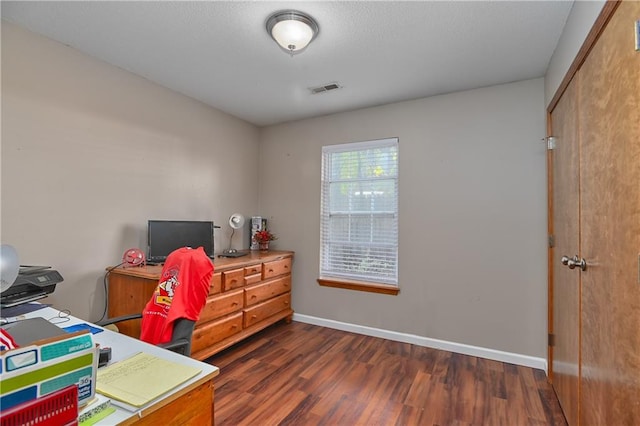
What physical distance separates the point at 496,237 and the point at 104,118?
352cm

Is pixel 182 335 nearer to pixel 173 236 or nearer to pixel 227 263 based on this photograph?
pixel 227 263

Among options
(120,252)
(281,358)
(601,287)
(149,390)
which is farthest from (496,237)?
(120,252)

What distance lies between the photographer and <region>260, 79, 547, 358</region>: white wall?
2.63 meters

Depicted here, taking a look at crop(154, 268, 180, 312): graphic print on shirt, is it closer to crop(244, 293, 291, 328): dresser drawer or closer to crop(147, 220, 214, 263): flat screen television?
crop(147, 220, 214, 263): flat screen television

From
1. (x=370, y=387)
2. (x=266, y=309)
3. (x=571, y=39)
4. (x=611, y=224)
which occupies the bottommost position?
(x=370, y=387)

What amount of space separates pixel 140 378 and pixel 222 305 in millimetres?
1760

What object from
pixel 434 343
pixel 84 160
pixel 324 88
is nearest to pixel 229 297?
pixel 84 160

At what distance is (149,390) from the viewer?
909 millimetres

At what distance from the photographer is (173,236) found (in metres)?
2.74

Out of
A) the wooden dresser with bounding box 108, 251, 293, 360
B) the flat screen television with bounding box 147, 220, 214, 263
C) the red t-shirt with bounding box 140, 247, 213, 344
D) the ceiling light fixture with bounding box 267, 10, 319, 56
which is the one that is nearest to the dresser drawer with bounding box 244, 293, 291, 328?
the wooden dresser with bounding box 108, 251, 293, 360

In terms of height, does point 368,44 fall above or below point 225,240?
above

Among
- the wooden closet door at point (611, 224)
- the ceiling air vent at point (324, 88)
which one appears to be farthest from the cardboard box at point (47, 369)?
the ceiling air vent at point (324, 88)

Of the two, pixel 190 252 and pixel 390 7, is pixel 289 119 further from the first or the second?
pixel 190 252

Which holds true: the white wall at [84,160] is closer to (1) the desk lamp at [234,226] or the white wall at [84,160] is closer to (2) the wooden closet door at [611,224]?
(1) the desk lamp at [234,226]
